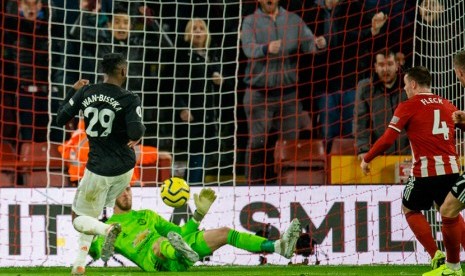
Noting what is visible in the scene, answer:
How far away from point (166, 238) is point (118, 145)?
3.77 feet

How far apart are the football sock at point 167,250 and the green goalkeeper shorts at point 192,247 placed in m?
0.14

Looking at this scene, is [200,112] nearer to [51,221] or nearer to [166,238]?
[51,221]

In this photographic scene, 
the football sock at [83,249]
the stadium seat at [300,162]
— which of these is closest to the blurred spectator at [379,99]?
the stadium seat at [300,162]

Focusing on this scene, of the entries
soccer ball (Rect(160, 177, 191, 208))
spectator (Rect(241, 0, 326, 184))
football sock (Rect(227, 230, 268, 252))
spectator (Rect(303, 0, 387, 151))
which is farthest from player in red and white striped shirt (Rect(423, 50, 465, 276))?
spectator (Rect(241, 0, 326, 184))

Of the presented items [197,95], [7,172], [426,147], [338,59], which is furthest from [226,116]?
[426,147]

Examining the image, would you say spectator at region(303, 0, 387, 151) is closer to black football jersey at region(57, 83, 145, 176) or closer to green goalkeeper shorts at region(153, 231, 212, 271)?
green goalkeeper shorts at region(153, 231, 212, 271)

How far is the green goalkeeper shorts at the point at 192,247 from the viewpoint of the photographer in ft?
34.6

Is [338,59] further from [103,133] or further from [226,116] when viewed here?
[103,133]

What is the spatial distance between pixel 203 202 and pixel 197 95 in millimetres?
3799

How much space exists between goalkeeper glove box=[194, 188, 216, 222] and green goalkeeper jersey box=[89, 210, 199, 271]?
0.26ft

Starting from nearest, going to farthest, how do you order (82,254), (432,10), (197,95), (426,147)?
(82,254) → (426,147) → (432,10) → (197,95)

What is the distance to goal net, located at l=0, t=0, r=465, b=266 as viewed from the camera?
12.2 m

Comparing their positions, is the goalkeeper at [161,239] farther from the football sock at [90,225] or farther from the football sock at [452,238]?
the football sock at [452,238]

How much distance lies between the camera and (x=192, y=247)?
34.6 ft
